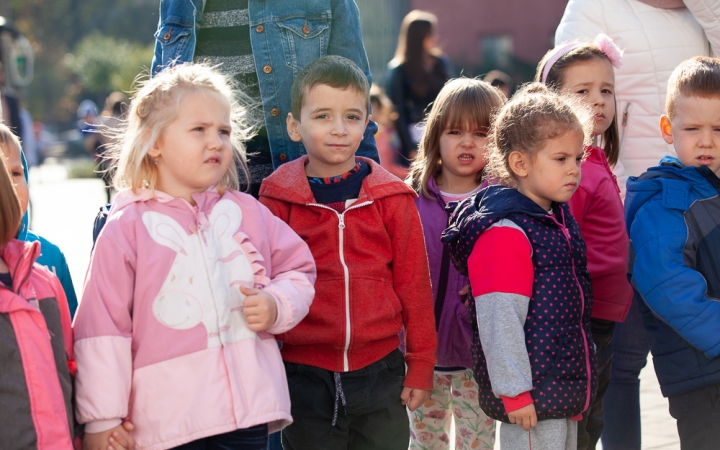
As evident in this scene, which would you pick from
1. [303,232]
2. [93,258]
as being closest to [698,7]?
[303,232]

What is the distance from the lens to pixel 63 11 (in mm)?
62844

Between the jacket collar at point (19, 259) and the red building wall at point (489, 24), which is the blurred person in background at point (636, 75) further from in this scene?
the red building wall at point (489, 24)

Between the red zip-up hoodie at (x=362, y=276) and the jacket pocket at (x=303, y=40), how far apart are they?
432 mm

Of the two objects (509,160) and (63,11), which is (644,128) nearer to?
(509,160)

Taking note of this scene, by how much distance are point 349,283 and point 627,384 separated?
148 centimetres

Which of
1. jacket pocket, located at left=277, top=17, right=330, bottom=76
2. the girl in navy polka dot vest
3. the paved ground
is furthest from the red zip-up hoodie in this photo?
the paved ground

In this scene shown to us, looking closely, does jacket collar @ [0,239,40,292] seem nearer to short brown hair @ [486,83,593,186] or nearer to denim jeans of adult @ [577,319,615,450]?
short brown hair @ [486,83,593,186]

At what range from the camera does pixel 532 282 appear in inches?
115

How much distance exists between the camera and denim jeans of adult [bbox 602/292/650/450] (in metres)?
3.81

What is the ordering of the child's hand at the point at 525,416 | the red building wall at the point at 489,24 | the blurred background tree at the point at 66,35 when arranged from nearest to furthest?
the child's hand at the point at 525,416 < the red building wall at the point at 489,24 < the blurred background tree at the point at 66,35

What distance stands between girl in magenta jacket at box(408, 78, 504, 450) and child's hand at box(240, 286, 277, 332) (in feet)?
3.54

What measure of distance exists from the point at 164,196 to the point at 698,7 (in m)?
2.54

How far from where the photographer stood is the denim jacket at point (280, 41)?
3.37m

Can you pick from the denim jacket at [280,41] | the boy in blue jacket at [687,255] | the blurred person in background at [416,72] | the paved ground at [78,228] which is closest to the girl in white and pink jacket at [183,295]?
the denim jacket at [280,41]
